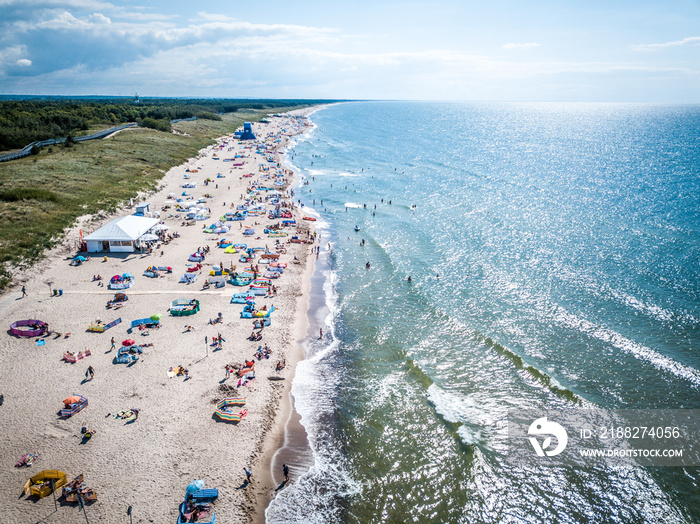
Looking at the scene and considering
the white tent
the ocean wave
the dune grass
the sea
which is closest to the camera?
the sea

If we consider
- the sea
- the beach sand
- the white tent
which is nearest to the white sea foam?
the sea

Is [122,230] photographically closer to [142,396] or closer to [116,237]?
[116,237]

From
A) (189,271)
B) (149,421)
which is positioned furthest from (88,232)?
(149,421)

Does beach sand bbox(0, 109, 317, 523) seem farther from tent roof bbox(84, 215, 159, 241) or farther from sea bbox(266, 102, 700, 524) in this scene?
tent roof bbox(84, 215, 159, 241)

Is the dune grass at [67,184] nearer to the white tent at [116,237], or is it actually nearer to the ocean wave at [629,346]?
the white tent at [116,237]

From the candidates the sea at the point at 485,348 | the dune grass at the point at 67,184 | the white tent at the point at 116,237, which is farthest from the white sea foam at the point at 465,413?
the dune grass at the point at 67,184
